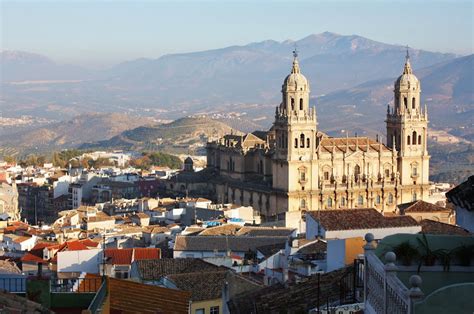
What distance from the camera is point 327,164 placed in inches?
2633

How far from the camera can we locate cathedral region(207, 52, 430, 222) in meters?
66.1

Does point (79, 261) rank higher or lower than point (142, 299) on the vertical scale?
lower

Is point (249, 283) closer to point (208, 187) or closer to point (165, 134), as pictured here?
point (208, 187)

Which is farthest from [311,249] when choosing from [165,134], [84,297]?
[165,134]

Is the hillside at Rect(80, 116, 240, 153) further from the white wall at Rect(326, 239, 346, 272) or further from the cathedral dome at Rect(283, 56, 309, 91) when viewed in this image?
the white wall at Rect(326, 239, 346, 272)

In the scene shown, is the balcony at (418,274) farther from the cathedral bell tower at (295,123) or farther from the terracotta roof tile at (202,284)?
the cathedral bell tower at (295,123)

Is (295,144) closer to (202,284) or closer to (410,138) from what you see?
(410,138)

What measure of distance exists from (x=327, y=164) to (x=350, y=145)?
92.4 inches

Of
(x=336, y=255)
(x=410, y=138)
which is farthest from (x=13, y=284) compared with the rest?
(x=410, y=138)

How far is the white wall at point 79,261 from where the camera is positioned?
3309 centimetres

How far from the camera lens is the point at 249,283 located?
2102cm

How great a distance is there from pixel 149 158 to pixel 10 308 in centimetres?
10498

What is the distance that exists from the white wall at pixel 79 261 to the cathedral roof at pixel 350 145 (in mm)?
35100

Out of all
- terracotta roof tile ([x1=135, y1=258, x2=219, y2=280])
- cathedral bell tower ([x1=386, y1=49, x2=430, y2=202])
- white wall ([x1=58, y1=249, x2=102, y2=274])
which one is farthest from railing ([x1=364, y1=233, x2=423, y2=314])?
cathedral bell tower ([x1=386, y1=49, x2=430, y2=202])
